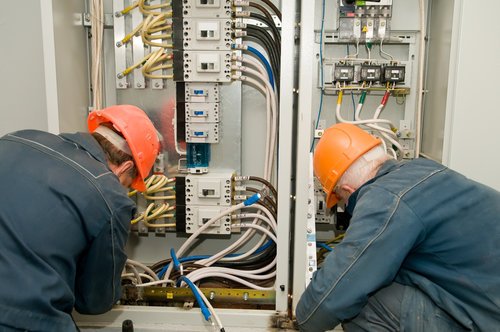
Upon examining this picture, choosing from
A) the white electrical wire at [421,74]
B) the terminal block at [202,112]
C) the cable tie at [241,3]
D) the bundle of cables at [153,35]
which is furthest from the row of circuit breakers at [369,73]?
the bundle of cables at [153,35]

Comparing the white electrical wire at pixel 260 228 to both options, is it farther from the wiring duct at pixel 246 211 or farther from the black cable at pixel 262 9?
the black cable at pixel 262 9

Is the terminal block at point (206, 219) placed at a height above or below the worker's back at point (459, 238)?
below

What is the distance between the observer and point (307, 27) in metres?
1.36

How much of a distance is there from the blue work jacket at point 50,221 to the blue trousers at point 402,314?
0.75 metres

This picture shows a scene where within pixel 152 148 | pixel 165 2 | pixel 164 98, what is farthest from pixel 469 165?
pixel 165 2

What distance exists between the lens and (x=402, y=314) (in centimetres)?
100

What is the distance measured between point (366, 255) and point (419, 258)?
0.59 feet

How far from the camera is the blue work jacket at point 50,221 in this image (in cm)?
86

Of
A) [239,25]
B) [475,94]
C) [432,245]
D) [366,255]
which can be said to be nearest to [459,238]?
[432,245]

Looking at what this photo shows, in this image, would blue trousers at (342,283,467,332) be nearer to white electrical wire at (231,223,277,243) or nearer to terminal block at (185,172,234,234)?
white electrical wire at (231,223,277,243)

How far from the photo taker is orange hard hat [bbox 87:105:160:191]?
1.17 meters

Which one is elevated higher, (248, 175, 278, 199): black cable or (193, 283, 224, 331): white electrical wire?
(248, 175, 278, 199): black cable

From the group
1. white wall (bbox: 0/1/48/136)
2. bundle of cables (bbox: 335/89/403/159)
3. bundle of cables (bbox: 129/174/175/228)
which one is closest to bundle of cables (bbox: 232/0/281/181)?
bundle of cables (bbox: 335/89/403/159)

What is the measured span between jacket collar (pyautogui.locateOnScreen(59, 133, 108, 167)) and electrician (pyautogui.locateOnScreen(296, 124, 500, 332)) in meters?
0.70
